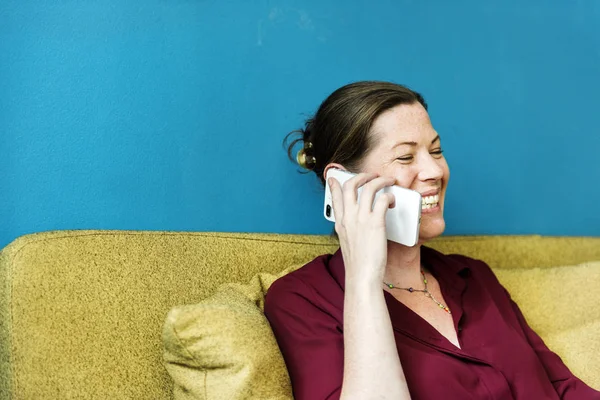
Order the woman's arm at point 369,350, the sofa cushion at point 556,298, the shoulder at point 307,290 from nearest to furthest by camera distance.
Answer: the woman's arm at point 369,350 < the shoulder at point 307,290 < the sofa cushion at point 556,298

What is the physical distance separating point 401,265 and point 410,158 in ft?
0.87

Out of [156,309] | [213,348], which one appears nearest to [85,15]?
[156,309]

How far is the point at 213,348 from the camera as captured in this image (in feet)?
3.82

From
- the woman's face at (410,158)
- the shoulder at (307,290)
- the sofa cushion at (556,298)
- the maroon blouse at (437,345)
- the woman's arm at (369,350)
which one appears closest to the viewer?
the woman's arm at (369,350)

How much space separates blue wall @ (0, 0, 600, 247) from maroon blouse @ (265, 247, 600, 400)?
1.22ft

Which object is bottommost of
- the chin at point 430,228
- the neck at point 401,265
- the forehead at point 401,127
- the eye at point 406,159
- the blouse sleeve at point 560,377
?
the blouse sleeve at point 560,377

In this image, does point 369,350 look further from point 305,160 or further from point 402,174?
point 305,160

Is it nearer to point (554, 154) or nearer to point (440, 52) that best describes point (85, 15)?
point (440, 52)

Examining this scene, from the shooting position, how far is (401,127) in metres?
1.49

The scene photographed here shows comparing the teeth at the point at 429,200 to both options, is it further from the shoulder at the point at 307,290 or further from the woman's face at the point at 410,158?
the shoulder at the point at 307,290

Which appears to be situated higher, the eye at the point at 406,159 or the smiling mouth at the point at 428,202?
the eye at the point at 406,159

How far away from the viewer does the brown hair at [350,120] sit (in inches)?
59.1

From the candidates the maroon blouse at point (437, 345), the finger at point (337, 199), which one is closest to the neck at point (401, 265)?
the maroon blouse at point (437, 345)

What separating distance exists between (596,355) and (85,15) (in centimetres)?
150
